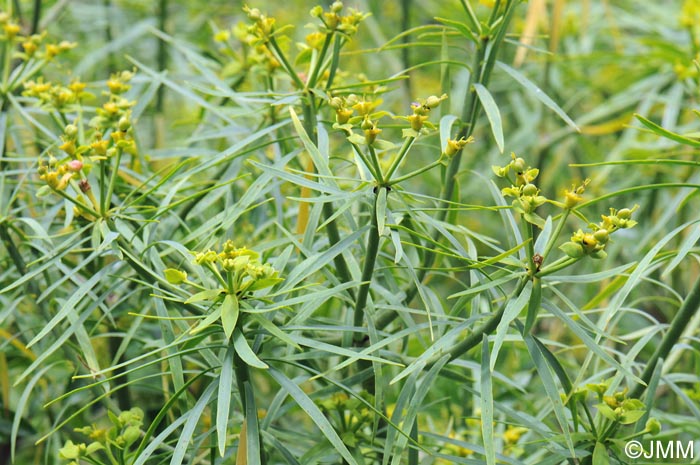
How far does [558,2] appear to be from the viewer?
1.09m

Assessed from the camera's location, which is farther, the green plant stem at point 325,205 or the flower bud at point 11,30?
the flower bud at point 11,30

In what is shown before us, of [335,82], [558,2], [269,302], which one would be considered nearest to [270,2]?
[558,2]

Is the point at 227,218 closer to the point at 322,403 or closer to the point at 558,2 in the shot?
the point at 322,403

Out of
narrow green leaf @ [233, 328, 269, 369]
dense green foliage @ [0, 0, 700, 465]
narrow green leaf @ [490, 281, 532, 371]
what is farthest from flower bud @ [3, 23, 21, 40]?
narrow green leaf @ [490, 281, 532, 371]

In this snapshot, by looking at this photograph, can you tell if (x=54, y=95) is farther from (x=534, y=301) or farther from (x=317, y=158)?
(x=534, y=301)

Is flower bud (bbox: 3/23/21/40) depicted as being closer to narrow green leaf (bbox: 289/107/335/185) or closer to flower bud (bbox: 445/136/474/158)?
narrow green leaf (bbox: 289/107/335/185)

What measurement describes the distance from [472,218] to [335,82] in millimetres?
866

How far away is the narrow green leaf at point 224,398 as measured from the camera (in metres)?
0.48

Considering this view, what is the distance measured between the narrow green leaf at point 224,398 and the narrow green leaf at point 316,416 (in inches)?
1.2

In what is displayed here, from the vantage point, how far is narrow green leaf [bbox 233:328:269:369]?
19.2 inches

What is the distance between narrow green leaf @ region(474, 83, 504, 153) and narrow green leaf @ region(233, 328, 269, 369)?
0.21 metres

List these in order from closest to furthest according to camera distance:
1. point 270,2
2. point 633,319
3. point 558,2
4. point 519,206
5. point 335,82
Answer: point 519,206
point 335,82
point 558,2
point 633,319
point 270,2

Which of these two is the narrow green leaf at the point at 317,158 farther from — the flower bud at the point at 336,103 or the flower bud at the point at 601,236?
the flower bud at the point at 601,236

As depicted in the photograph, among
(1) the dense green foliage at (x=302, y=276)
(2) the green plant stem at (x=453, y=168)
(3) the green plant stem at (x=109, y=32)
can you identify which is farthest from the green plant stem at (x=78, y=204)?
(3) the green plant stem at (x=109, y=32)
